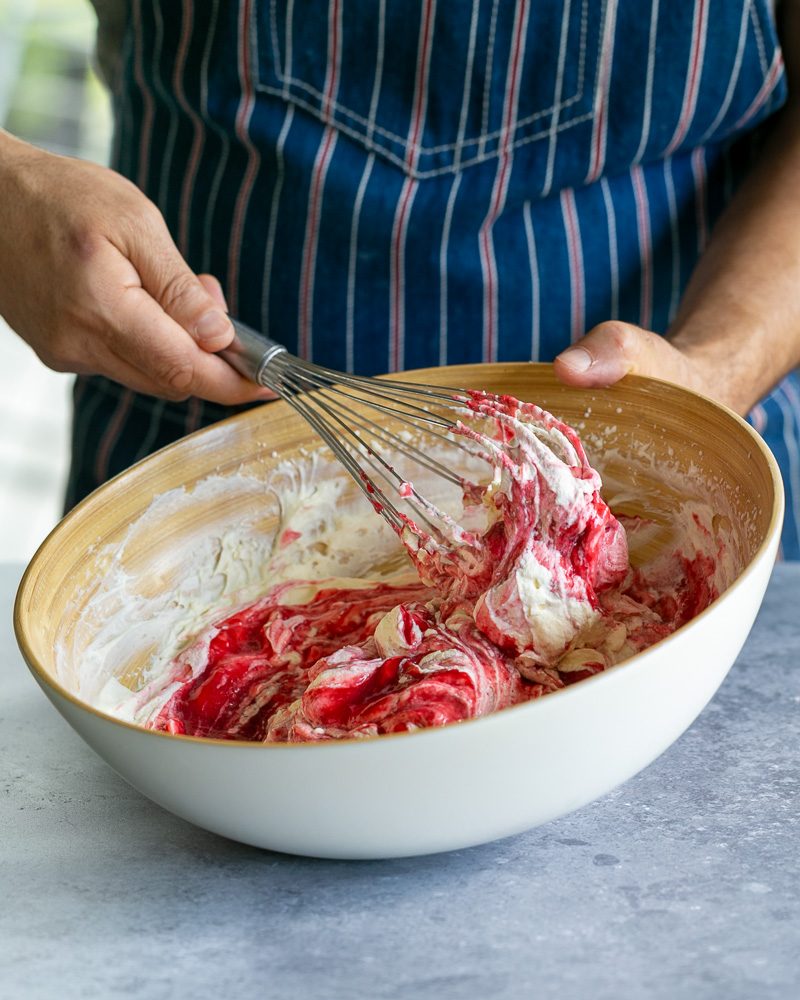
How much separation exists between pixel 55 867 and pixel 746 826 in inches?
19.1

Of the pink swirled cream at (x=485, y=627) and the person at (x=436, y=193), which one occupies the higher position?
the person at (x=436, y=193)

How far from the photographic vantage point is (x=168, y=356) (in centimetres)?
106

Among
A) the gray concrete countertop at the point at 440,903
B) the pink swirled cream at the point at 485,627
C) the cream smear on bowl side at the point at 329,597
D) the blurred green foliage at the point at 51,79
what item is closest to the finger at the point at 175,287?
the cream smear on bowl side at the point at 329,597

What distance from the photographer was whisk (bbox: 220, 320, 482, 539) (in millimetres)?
974

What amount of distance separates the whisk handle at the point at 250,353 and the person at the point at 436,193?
18mm

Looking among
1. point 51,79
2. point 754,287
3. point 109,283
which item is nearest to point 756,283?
point 754,287

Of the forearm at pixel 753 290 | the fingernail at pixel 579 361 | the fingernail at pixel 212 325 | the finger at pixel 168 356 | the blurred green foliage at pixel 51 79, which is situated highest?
the forearm at pixel 753 290

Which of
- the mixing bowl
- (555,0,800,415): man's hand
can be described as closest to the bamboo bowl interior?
the mixing bowl

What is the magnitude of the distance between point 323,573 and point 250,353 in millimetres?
222

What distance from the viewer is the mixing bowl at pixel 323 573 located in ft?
2.18

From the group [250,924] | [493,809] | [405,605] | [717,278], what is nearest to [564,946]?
[493,809]

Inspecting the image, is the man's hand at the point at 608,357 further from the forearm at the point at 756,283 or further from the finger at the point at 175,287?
the finger at the point at 175,287

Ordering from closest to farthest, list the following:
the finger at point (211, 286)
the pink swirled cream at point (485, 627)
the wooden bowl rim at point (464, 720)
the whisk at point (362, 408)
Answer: the wooden bowl rim at point (464, 720) < the pink swirled cream at point (485, 627) < the whisk at point (362, 408) < the finger at point (211, 286)

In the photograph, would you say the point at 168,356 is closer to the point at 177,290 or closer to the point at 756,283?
the point at 177,290
